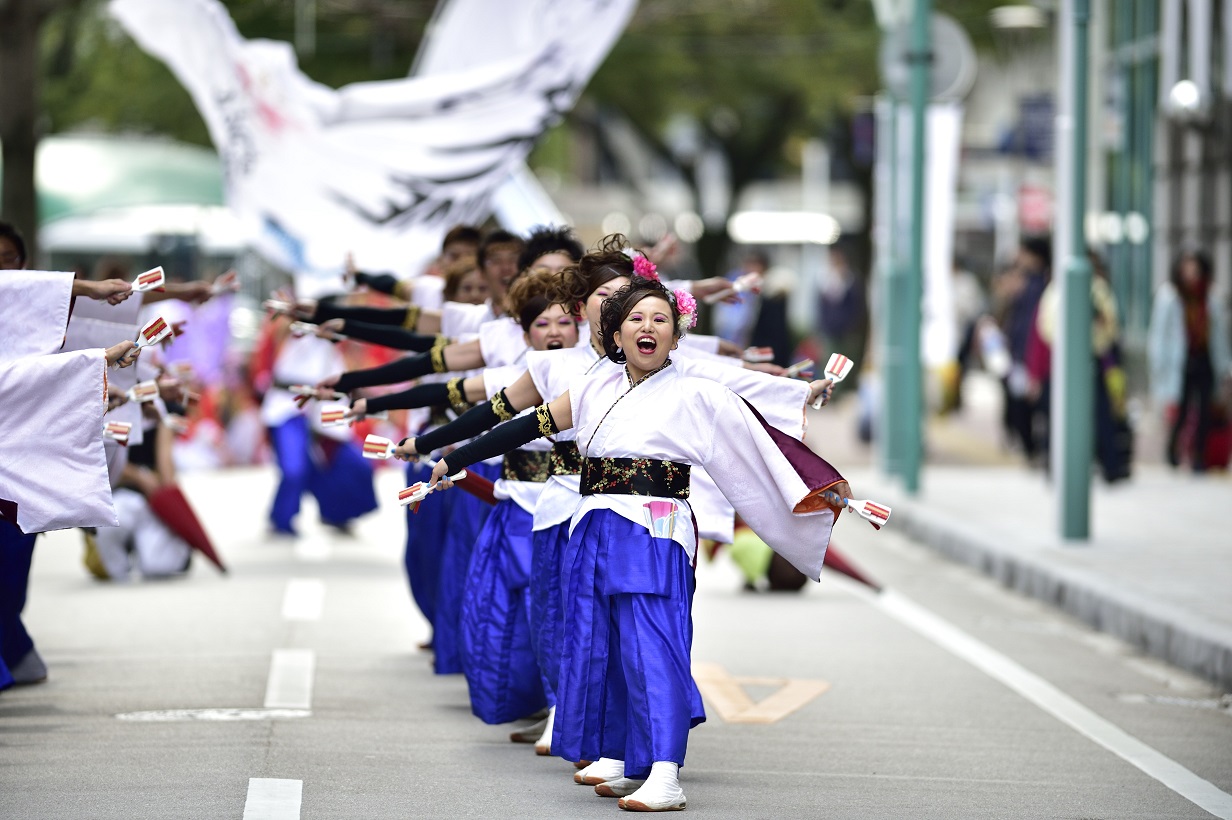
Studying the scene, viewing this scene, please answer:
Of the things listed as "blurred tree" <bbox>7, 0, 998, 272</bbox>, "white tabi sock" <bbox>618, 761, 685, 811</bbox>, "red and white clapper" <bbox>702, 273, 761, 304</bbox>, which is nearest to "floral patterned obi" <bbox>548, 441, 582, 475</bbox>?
"white tabi sock" <bbox>618, 761, 685, 811</bbox>

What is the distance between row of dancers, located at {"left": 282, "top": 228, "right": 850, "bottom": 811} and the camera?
6.71m

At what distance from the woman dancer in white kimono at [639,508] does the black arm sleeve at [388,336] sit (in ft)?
6.89

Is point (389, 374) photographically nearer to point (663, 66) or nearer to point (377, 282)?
point (377, 282)

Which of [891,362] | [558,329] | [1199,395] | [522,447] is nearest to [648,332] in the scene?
[558,329]

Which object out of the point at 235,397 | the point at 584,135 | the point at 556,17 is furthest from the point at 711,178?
the point at 556,17

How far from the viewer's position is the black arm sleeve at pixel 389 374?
8.45 metres

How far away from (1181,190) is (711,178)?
5252 centimetres

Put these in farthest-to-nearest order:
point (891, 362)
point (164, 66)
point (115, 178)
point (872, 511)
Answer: point (164, 66) < point (115, 178) < point (891, 362) < point (872, 511)

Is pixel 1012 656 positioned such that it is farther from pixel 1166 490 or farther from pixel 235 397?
pixel 235 397

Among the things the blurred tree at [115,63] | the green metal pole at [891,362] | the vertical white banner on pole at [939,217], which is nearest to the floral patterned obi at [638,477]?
the green metal pole at [891,362]

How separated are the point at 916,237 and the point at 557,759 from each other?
10888 millimetres

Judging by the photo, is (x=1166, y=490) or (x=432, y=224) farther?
(x=1166, y=490)

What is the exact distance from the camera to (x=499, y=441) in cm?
697

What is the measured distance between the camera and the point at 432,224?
45.4 ft
